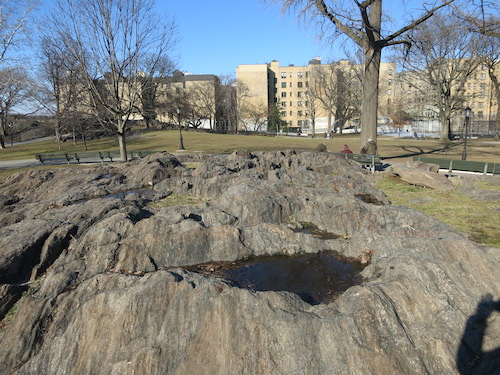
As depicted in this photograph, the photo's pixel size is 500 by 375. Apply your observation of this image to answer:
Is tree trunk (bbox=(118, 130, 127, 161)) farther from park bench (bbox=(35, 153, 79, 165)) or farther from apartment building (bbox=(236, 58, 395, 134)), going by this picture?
apartment building (bbox=(236, 58, 395, 134))

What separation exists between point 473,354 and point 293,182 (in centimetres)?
918

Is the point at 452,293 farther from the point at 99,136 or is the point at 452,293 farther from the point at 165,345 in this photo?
the point at 99,136

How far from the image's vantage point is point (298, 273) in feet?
22.8

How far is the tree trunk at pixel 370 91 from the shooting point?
17.8 meters

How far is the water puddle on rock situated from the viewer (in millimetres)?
6328

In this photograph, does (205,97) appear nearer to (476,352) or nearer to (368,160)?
(368,160)

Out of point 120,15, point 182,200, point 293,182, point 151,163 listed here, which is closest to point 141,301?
point 182,200

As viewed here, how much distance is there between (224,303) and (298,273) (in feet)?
8.40

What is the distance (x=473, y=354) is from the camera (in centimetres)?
416

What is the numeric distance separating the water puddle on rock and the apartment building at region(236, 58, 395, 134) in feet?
189

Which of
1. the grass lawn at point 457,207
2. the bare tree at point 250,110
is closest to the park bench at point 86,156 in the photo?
→ the grass lawn at point 457,207

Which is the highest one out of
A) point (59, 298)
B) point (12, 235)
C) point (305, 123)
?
point (305, 123)

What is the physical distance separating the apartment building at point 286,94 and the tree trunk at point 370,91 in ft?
145

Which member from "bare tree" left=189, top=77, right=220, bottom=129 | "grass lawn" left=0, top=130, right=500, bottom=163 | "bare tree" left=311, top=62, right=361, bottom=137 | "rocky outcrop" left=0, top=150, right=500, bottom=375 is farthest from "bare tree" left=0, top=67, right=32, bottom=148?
"bare tree" left=311, top=62, right=361, bottom=137
